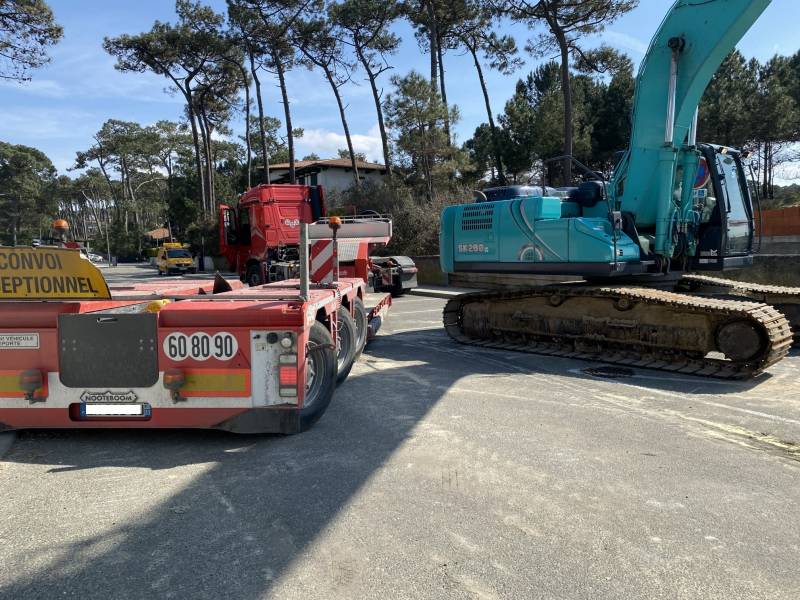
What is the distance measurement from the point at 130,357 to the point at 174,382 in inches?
14.7

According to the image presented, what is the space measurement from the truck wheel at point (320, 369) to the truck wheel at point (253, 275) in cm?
1250

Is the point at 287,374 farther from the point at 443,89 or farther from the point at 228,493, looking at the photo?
the point at 443,89

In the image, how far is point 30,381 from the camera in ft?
13.4

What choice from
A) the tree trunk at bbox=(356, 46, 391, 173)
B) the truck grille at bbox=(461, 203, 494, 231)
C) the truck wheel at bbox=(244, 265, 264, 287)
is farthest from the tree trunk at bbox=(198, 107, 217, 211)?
the truck grille at bbox=(461, 203, 494, 231)

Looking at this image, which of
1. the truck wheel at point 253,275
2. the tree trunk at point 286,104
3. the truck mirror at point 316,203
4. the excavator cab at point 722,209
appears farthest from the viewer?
the tree trunk at point 286,104

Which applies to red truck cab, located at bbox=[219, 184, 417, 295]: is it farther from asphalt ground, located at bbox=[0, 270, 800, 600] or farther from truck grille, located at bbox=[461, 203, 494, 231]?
asphalt ground, located at bbox=[0, 270, 800, 600]

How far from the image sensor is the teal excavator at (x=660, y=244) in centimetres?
637

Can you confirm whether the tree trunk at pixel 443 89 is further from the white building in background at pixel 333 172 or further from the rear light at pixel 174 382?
the rear light at pixel 174 382

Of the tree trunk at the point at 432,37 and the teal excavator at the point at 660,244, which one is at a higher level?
the tree trunk at the point at 432,37

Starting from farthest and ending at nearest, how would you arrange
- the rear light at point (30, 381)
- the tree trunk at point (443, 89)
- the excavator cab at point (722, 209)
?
the tree trunk at point (443, 89) < the excavator cab at point (722, 209) < the rear light at point (30, 381)

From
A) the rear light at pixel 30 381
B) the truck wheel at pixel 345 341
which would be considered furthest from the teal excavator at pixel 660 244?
the rear light at pixel 30 381

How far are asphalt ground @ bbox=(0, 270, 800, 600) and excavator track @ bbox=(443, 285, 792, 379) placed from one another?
0.85 metres

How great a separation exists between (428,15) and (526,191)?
2125 cm

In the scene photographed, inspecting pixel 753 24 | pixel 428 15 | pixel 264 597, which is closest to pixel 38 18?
pixel 428 15
